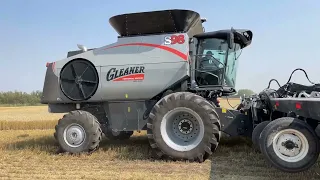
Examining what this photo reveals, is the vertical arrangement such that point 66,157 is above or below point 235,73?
below

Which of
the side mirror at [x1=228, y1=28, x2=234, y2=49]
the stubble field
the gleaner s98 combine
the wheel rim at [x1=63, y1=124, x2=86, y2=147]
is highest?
the side mirror at [x1=228, y1=28, x2=234, y2=49]

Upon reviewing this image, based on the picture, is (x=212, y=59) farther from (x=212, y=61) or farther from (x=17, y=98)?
(x=17, y=98)

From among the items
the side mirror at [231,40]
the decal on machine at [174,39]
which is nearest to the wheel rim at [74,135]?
the decal on machine at [174,39]

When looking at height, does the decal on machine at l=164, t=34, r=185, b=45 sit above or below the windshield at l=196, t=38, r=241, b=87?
above

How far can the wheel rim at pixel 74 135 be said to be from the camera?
7.89 meters

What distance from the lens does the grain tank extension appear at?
7.19m

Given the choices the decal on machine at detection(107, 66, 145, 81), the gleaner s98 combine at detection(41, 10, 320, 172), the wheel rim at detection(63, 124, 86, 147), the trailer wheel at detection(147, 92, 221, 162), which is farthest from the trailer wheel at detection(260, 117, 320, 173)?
the wheel rim at detection(63, 124, 86, 147)

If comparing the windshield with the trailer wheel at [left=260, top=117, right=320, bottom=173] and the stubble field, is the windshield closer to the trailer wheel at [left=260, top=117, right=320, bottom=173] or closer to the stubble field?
the stubble field

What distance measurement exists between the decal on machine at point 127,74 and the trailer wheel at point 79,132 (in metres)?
1.04

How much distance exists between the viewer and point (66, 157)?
7586mm

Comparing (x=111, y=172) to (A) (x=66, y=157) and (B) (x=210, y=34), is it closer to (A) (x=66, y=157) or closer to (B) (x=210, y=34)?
(A) (x=66, y=157)

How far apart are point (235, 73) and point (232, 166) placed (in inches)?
114

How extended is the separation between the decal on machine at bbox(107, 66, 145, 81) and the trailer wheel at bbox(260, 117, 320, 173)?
3646 mm

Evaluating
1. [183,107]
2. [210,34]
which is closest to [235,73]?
[210,34]
